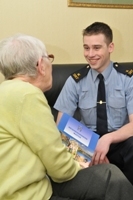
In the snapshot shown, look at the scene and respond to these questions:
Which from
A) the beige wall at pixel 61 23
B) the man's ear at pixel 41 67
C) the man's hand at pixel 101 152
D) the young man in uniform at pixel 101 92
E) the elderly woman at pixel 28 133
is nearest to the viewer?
the elderly woman at pixel 28 133

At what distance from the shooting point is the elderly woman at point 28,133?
94cm

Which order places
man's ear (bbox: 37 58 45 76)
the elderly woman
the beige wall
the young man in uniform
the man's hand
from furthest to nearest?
the beige wall → the young man in uniform → the man's hand → man's ear (bbox: 37 58 45 76) → the elderly woman

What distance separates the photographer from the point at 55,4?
2.13 metres

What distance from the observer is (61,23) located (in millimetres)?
2176

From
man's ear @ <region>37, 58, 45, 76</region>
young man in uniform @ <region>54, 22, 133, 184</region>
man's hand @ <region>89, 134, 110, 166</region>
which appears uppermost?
man's ear @ <region>37, 58, 45, 76</region>

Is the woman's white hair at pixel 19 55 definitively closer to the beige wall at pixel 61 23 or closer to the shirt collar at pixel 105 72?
the shirt collar at pixel 105 72

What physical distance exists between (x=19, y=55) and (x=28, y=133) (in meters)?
0.29

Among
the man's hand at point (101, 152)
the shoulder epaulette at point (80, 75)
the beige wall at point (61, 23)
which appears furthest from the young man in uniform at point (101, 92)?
the beige wall at point (61, 23)

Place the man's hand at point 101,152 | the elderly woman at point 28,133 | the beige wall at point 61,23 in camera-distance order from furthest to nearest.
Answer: the beige wall at point 61,23, the man's hand at point 101,152, the elderly woman at point 28,133

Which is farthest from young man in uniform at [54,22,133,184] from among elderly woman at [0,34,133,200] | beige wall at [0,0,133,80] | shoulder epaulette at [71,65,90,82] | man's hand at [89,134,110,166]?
elderly woman at [0,34,133,200]

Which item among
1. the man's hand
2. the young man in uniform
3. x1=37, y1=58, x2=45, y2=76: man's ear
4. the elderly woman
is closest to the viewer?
the elderly woman

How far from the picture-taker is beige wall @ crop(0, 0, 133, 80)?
2045mm

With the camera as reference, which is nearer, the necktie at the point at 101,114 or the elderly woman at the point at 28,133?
the elderly woman at the point at 28,133

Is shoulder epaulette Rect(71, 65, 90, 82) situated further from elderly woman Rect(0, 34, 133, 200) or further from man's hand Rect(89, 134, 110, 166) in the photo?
elderly woman Rect(0, 34, 133, 200)
